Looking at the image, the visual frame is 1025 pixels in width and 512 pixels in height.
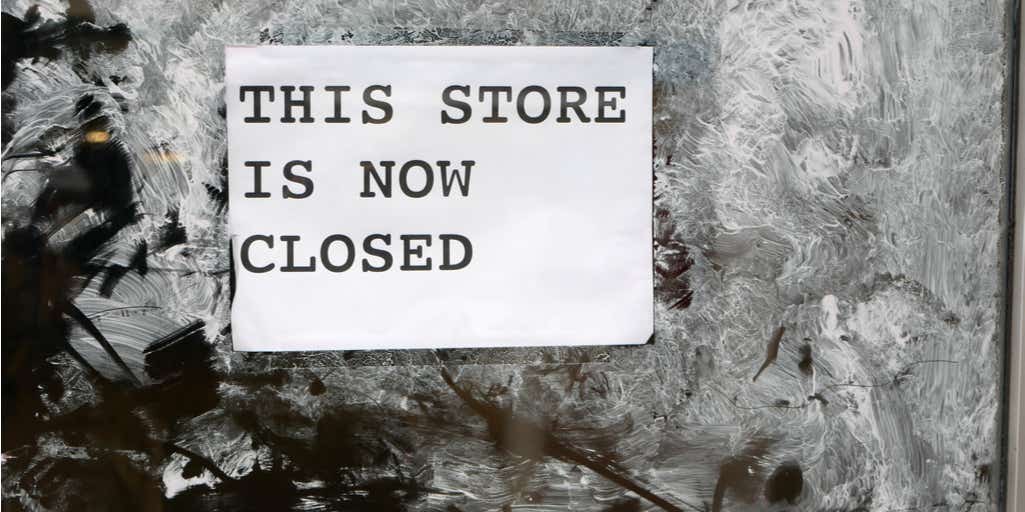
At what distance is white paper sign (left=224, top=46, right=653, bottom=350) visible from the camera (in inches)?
39.7

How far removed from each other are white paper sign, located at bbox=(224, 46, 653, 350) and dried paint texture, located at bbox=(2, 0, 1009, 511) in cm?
3

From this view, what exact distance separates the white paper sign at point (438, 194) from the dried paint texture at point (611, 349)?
3 centimetres

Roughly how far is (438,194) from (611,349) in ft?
1.10

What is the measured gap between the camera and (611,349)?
3.44ft

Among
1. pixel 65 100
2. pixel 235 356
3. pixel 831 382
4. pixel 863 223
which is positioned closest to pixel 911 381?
pixel 831 382

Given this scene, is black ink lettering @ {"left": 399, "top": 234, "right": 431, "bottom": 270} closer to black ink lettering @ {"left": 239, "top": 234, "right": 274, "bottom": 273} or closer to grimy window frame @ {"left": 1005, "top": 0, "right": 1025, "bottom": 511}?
black ink lettering @ {"left": 239, "top": 234, "right": 274, "bottom": 273}

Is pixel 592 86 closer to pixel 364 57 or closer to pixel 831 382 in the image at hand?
pixel 364 57

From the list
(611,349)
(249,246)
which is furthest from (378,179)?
(611,349)

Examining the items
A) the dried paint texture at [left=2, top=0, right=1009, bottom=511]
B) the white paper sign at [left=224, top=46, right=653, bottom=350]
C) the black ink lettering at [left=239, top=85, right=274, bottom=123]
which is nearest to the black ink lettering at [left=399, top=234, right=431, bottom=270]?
the white paper sign at [left=224, top=46, right=653, bottom=350]

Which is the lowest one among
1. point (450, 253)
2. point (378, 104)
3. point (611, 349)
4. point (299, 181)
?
point (611, 349)

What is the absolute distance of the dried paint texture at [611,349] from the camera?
99 centimetres

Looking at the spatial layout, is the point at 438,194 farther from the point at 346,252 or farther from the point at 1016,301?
the point at 1016,301

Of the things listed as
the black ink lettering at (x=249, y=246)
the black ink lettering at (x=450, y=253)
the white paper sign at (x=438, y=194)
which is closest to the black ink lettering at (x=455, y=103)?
the white paper sign at (x=438, y=194)

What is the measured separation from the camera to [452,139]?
1.02 meters
